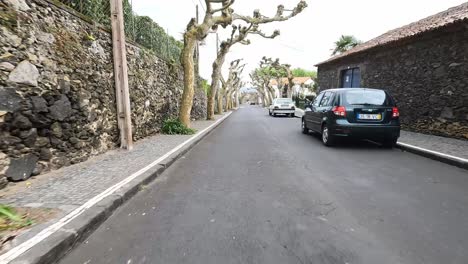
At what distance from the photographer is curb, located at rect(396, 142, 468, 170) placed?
5679 mm

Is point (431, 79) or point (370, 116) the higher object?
point (431, 79)

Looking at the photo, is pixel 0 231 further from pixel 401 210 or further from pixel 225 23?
pixel 225 23

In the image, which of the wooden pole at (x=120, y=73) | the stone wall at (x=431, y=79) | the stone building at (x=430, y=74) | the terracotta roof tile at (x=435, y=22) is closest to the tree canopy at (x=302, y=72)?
the terracotta roof tile at (x=435, y=22)

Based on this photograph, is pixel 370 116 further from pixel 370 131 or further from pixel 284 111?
pixel 284 111

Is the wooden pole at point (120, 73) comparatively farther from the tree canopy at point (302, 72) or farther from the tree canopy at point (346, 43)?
the tree canopy at point (302, 72)

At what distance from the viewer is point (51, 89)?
4883 mm

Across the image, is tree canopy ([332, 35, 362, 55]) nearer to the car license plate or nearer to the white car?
the white car

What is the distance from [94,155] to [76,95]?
4.62 ft

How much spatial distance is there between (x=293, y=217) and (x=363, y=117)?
5.08 meters

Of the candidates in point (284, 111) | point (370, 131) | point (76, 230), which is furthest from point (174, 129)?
point (284, 111)

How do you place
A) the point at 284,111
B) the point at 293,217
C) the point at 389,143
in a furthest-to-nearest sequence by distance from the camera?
the point at 284,111 → the point at 389,143 → the point at 293,217

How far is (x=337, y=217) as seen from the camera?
3.32 m

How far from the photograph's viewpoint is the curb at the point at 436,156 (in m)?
5.68

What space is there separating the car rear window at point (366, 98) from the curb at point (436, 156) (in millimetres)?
1216
